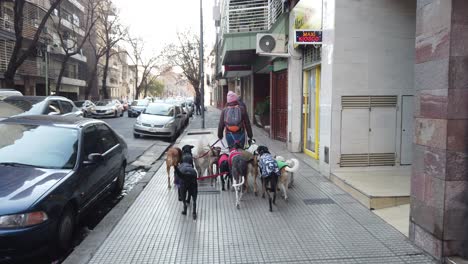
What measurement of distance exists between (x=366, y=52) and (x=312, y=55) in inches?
96.8

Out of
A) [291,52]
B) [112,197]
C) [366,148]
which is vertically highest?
[291,52]

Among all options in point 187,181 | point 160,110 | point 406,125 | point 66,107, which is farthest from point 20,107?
point 406,125

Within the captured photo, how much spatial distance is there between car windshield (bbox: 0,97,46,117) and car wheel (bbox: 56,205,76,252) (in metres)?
6.03

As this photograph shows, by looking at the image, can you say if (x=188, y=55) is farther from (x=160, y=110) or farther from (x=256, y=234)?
(x=256, y=234)

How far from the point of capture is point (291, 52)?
37.6 feet

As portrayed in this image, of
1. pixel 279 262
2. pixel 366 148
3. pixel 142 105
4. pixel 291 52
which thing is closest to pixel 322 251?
pixel 279 262

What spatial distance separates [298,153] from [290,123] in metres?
0.92

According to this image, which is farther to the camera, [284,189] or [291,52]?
[291,52]

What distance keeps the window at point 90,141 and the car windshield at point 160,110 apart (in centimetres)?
1140

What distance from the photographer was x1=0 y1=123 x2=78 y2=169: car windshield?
5409 mm

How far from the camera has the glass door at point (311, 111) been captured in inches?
396

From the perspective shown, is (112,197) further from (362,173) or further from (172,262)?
(362,173)

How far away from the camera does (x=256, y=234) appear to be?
5.23 meters

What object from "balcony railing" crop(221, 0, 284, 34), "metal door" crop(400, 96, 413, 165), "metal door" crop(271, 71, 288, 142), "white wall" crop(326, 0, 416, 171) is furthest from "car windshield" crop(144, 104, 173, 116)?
"metal door" crop(400, 96, 413, 165)
